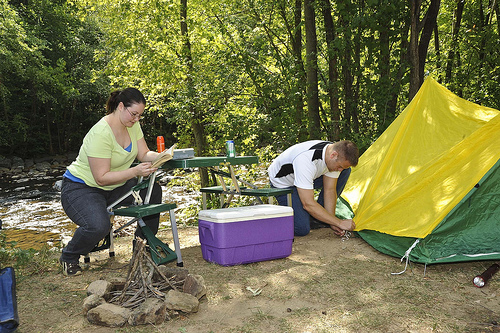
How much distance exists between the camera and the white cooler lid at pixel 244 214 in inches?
118

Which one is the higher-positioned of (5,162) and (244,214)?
(244,214)

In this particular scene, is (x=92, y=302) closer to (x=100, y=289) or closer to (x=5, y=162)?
(x=100, y=289)

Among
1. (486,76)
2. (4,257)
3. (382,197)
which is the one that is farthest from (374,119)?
(4,257)

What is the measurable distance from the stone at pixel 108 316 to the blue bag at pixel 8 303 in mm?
375

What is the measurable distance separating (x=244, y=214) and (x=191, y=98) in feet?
14.9

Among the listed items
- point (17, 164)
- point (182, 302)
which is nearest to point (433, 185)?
point (182, 302)

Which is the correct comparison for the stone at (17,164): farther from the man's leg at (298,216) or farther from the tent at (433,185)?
the tent at (433,185)

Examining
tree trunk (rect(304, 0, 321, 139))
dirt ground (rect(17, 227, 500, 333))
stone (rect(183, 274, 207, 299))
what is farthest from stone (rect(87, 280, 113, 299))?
tree trunk (rect(304, 0, 321, 139))

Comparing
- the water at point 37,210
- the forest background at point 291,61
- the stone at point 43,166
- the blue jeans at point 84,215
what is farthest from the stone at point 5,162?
the blue jeans at point 84,215

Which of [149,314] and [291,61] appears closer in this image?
[149,314]

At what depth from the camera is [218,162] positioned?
10.9 ft

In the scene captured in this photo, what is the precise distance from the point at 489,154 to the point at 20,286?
3252 mm

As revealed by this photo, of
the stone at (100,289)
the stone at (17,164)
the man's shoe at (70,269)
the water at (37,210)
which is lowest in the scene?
the water at (37,210)

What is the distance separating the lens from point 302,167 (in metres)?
3.39
